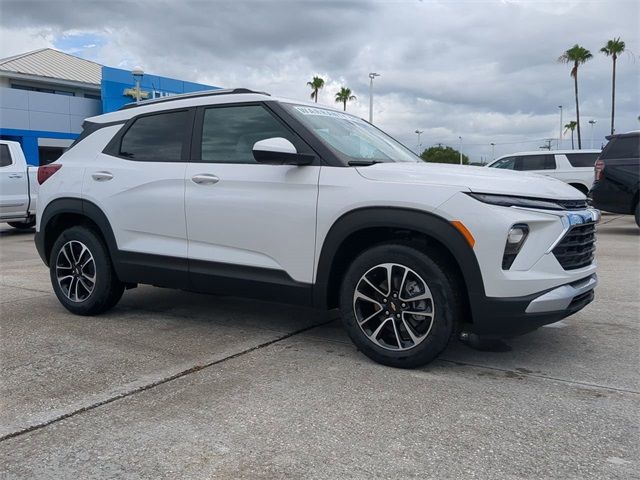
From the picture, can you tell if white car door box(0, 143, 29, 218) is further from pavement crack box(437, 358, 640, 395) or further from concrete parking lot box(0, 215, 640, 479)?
pavement crack box(437, 358, 640, 395)

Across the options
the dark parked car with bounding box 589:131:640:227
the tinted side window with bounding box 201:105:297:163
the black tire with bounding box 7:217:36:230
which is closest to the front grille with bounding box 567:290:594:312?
the tinted side window with bounding box 201:105:297:163

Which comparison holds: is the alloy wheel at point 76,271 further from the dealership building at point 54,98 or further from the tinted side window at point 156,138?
the dealership building at point 54,98

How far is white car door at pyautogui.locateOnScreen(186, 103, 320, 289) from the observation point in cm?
401

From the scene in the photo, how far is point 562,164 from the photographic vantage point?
1617 cm

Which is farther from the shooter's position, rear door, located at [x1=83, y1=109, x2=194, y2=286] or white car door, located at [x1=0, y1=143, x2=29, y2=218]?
white car door, located at [x1=0, y1=143, x2=29, y2=218]

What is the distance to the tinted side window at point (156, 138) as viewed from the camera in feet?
15.5

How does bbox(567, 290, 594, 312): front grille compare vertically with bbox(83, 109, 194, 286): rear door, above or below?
below

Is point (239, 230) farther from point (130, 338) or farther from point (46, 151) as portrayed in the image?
point (46, 151)

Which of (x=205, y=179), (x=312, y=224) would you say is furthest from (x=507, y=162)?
(x=312, y=224)

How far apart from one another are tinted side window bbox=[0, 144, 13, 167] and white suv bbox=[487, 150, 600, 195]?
11510 millimetres

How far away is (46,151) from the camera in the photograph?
28.4 metres

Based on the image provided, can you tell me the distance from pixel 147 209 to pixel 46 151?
2677cm

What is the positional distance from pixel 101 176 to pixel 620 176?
9744mm

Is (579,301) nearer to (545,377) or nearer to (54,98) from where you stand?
(545,377)
